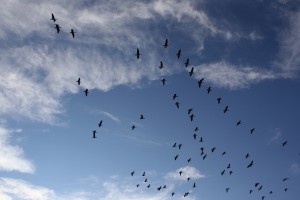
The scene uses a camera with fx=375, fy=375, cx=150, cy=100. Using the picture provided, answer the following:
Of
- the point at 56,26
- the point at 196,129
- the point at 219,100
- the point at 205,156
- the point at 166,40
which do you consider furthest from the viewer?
the point at 205,156

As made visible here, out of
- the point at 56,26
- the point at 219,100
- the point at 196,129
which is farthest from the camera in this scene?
the point at 196,129

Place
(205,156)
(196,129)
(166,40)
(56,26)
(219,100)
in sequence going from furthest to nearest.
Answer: (205,156)
(196,129)
(219,100)
(166,40)
(56,26)

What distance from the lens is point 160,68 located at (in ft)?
163

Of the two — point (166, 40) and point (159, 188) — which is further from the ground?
point (166, 40)

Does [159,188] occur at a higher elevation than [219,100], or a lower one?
lower

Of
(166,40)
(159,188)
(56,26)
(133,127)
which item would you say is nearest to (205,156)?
(159,188)

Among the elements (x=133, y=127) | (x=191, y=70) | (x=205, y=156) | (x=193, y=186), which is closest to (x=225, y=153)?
(x=205, y=156)

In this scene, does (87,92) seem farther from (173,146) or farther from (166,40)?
(173,146)

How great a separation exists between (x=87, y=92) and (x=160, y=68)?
10.2 meters

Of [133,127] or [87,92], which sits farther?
[133,127]

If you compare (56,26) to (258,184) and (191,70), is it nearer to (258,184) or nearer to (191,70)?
(191,70)

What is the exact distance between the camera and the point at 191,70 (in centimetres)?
5025

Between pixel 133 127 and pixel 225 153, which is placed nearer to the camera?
pixel 133 127

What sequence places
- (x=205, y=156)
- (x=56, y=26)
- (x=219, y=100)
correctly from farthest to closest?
(x=205, y=156)
(x=219, y=100)
(x=56, y=26)
